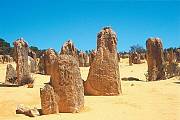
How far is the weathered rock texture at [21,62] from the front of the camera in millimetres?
20234

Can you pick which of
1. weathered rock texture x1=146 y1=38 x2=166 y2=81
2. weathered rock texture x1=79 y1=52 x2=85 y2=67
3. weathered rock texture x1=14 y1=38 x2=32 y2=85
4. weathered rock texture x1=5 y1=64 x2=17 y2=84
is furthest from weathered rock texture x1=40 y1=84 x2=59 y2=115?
weathered rock texture x1=79 y1=52 x2=85 y2=67

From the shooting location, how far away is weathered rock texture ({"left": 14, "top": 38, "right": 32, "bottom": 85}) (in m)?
Result: 20.2

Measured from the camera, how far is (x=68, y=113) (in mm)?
11414

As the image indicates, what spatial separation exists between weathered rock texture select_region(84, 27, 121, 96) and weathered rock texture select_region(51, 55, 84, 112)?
337 centimetres

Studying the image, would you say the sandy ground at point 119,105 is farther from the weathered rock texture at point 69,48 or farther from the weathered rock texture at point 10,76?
the weathered rock texture at point 69,48

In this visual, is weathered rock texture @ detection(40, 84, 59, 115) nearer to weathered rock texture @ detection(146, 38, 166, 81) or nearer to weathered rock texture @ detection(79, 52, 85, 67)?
weathered rock texture @ detection(146, 38, 166, 81)

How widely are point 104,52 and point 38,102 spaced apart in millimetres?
3649

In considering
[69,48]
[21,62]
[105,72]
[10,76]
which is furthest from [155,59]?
[105,72]

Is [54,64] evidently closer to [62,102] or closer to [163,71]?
[62,102]

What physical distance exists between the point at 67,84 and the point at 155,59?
13.8 m

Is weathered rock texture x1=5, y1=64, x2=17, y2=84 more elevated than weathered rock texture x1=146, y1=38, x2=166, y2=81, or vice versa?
weathered rock texture x1=146, y1=38, x2=166, y2=81

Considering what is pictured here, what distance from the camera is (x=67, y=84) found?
1171 cm

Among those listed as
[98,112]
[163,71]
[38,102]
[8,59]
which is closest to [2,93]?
[38,102]

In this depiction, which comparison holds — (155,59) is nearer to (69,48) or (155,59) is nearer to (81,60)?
(69,48)
